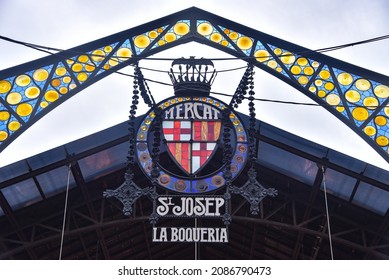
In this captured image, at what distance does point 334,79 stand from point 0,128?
17.2ft

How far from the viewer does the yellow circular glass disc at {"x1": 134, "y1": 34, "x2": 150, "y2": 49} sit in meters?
10.3

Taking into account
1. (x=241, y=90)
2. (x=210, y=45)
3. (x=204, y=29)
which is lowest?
(x=241, y=90)

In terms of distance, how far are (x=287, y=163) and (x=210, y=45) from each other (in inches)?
215

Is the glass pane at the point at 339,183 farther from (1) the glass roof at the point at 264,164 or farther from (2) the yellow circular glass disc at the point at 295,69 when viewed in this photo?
(2) the yellow circular glass disc at the point at 295,69

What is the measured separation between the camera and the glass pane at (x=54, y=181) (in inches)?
559

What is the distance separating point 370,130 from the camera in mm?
9469

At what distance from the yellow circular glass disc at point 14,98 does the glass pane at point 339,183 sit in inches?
295

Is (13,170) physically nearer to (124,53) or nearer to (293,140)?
(124,53)

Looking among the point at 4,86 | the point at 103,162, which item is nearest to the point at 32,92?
the point at 4,86

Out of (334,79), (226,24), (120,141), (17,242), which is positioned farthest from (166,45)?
(17,242)

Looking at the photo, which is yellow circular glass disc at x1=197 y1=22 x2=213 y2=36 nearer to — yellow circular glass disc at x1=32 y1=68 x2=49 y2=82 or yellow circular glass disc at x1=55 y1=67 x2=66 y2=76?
yellow circular glass disc at x1=55 y1=67 x2=66 y2=76

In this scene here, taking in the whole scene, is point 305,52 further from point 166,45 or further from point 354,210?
point 354,210

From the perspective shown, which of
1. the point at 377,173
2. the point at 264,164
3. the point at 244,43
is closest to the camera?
the point at 244,43

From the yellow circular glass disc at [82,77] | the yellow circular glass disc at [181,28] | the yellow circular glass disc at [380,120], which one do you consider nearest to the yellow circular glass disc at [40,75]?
the yellow circular glass disc at [82,77]
